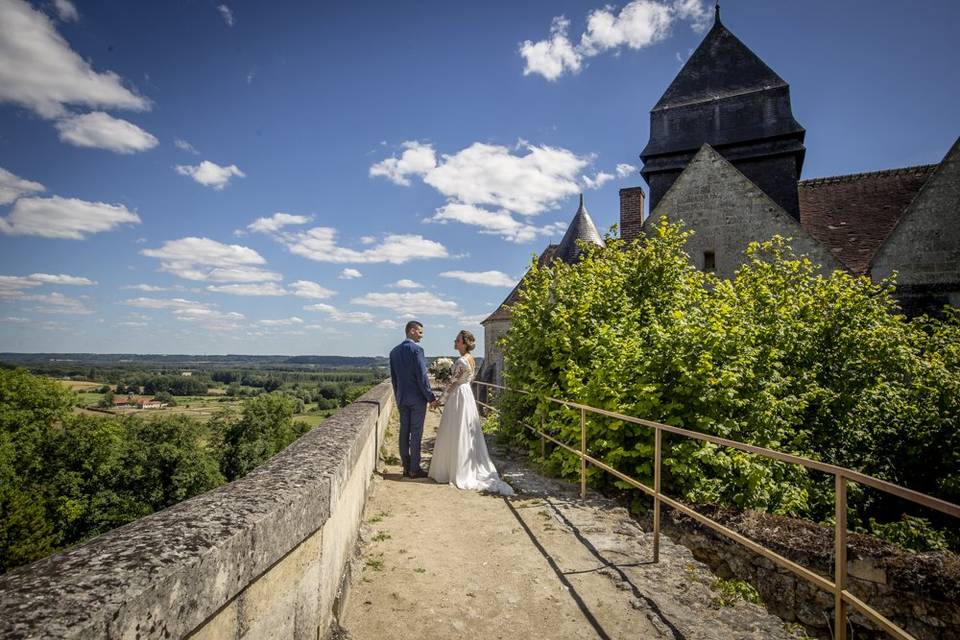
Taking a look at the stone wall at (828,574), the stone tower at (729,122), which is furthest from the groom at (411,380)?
the stone tower at (729,122)

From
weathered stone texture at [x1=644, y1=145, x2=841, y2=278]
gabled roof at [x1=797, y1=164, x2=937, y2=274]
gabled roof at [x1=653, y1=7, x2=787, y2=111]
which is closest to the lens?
gabled roof at [x1=797, y1=164, x2=937, y2=274]

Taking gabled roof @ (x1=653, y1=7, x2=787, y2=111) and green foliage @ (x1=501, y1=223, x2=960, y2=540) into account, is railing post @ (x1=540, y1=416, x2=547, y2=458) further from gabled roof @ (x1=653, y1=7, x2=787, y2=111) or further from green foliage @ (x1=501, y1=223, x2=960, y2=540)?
gabled roof @ (x1=653, y1=7, x2=787, y2=111)

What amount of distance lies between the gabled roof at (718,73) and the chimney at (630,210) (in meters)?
3.79

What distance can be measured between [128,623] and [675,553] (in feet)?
14.6

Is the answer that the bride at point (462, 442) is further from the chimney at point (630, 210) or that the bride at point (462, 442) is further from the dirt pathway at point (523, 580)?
the chimney at point (630, 210)

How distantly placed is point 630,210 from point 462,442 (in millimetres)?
13946

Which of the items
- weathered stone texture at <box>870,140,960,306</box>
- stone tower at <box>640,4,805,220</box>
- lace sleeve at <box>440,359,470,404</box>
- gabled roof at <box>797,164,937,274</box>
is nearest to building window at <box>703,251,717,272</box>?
stone tower at <box>640,4,805,220</box>

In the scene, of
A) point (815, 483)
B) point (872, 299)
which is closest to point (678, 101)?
point (872, 299)

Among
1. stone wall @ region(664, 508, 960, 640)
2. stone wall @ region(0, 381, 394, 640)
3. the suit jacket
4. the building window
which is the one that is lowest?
stone wall @ region(664, 508, 960, 640)

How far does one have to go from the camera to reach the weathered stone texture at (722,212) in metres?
14.7

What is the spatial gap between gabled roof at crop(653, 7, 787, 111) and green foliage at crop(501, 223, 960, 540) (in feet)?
35.4

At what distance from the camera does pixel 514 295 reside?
20.5 metres

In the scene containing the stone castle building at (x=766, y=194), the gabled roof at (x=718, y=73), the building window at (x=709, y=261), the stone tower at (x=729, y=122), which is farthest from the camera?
the gabled roof at (x=718, y=73)

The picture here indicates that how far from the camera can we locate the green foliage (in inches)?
233
